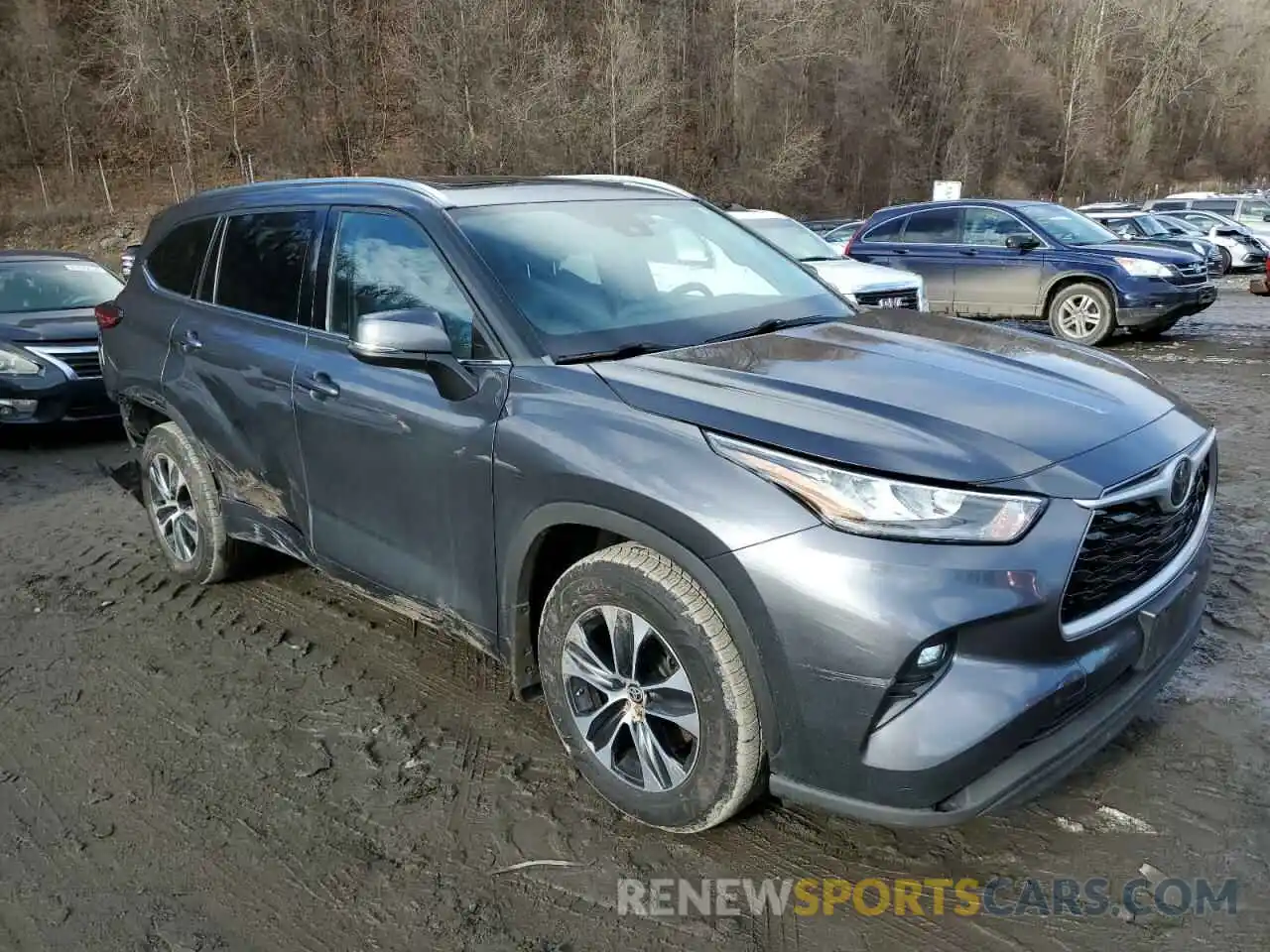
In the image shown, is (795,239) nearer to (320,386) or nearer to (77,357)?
(77,357)

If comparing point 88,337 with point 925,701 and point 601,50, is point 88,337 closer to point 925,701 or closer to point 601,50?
point 925,701

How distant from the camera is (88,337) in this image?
7504 millimetres

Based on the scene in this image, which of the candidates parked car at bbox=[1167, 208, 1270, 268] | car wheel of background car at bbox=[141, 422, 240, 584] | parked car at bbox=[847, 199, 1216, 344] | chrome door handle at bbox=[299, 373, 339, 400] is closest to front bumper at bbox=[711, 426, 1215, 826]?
chrome door handle at bbox=[299, 373, 339, 400]

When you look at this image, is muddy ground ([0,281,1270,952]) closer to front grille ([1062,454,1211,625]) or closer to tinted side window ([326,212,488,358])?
front grille ([1062,454,1211,625])

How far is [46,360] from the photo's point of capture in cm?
723

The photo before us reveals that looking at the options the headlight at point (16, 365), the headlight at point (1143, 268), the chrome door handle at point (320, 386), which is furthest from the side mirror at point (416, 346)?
the headlight at point (1143, 268)

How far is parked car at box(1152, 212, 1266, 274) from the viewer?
19.9 meters

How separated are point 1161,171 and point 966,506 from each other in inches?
2954

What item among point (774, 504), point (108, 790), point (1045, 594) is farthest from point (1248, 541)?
point (108, 790)

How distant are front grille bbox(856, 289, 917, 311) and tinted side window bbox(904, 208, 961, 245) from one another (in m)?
3.42

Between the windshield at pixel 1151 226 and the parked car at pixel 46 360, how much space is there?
61.0 feet

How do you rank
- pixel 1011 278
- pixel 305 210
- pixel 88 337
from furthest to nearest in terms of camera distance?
pixel 1011 278 < pixel 88 337 < pixel 305 210

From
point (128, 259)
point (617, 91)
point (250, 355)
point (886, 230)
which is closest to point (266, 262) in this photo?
point (250, 355)

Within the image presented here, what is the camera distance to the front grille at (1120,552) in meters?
2.19
